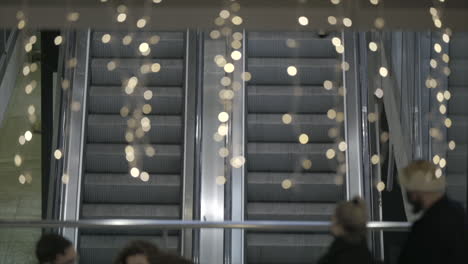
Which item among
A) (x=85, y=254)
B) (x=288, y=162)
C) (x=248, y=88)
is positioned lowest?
(x=85, y=254)

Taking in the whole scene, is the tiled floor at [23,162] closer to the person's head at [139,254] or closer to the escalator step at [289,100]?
the escalator step at [289,100]

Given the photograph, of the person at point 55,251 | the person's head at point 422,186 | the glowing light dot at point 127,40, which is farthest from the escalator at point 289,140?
the person's head at point 422,186

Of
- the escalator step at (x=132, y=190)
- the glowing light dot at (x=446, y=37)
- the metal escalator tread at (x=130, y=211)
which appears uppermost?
the glowing light dot at (x=446, y=37)

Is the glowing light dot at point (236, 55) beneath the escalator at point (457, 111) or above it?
above

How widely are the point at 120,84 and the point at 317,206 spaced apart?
1.74 meters

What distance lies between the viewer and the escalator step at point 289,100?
26.7 feet

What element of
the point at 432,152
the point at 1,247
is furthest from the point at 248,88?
the point at 1,247

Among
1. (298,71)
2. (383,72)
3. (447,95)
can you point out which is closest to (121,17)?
(447,95)

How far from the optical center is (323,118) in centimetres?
812

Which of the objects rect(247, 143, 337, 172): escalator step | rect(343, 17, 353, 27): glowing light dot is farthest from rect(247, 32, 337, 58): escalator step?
rect(343, 17, 353, 27): glowing light dot

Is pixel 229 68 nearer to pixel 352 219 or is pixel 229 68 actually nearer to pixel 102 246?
pixel 102 246

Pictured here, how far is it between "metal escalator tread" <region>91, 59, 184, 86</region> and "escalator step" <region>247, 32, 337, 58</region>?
0.56m

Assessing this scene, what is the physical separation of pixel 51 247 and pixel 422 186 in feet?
4.91

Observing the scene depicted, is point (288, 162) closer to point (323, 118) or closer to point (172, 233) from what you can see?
point (323, 118)
